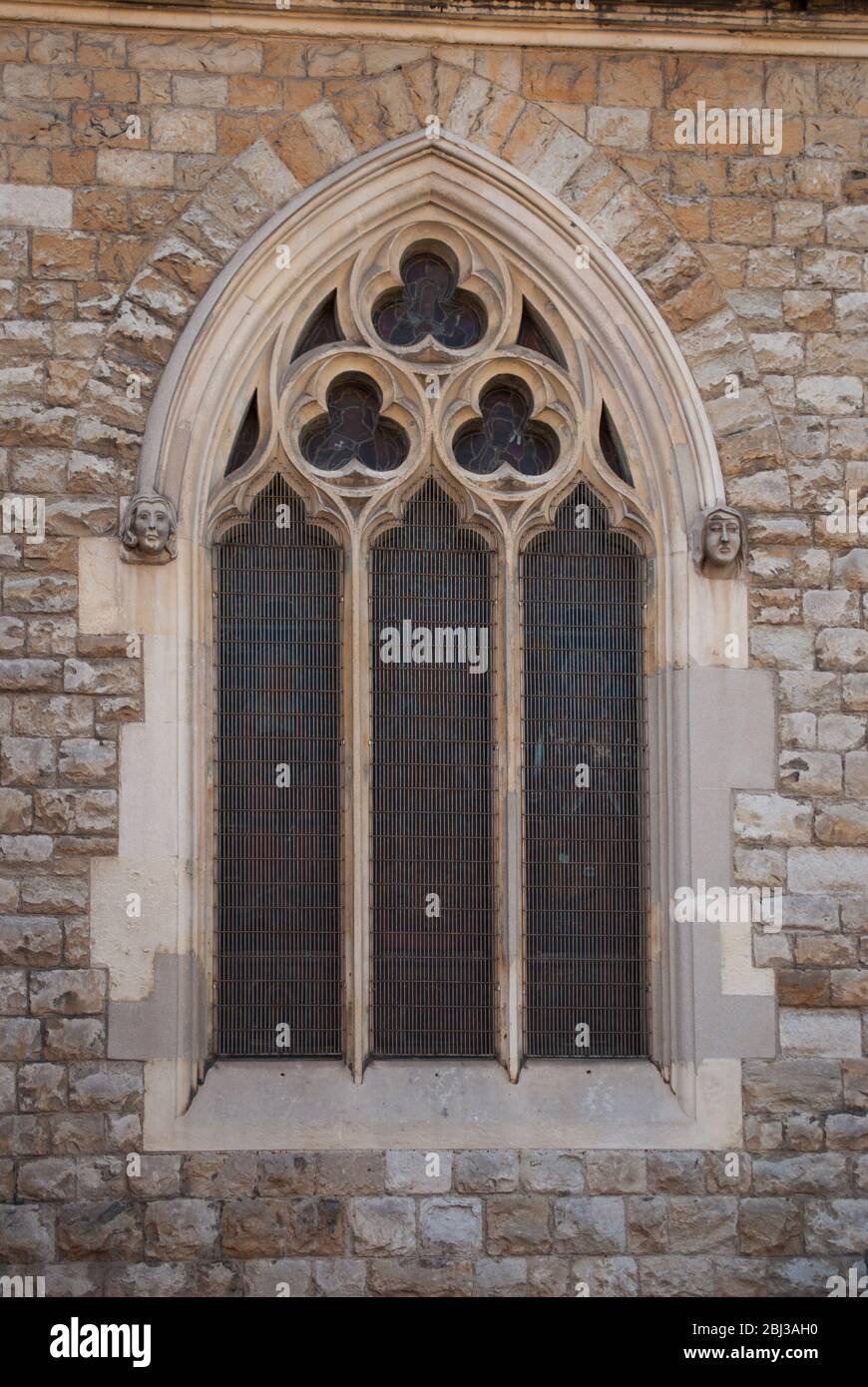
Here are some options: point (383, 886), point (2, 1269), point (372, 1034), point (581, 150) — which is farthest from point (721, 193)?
point (2, 1269)

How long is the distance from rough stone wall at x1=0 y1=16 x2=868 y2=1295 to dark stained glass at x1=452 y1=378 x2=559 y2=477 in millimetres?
766

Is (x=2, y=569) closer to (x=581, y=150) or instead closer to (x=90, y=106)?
(x=90, y=106)

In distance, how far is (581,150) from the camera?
28.3 ft

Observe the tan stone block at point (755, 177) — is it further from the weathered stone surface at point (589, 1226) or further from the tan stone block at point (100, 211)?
the weathered stone surface at point (589, 1226)

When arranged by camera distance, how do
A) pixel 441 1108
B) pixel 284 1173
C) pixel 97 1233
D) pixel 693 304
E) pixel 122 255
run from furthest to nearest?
1. pixel 693 304
2. pixel 122 255
3. pixel 441 1108
4. pixel 284 1173
5. pixel 97 1233

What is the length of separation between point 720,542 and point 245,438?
2194 mm

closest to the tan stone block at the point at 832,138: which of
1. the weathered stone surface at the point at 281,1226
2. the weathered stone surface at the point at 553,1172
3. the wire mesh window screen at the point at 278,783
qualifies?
the wire mesh window screen at the point at 278,783

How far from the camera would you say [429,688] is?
8.48 meters

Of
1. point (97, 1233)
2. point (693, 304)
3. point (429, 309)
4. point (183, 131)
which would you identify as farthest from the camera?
point (429, 309)

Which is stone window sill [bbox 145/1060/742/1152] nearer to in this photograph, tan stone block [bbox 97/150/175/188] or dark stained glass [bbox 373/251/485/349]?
dark stained glass [bbox 373/251/485/349]

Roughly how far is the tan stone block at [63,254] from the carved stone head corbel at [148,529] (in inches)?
41.6

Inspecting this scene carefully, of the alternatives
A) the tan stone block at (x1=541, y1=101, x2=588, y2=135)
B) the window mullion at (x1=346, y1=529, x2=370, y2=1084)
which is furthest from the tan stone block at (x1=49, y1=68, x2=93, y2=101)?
the window mullion at (x1=346, y1=529, x2=370, y2=1084)

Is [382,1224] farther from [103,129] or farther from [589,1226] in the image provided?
[103,129]

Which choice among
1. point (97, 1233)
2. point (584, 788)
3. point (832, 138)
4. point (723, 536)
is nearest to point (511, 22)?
point (832, 138)
